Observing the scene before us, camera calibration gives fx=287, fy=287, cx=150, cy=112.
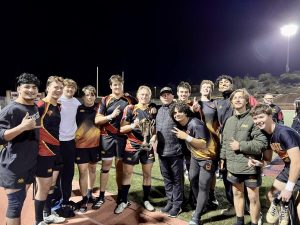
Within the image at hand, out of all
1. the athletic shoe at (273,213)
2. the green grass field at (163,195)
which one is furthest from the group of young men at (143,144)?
the green grass field at (163,195)

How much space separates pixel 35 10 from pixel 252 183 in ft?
142

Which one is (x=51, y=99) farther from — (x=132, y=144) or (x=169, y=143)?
(x=169, y=143)

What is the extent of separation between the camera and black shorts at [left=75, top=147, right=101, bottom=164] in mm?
4980

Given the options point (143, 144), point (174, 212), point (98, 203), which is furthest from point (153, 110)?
point (98, 203)

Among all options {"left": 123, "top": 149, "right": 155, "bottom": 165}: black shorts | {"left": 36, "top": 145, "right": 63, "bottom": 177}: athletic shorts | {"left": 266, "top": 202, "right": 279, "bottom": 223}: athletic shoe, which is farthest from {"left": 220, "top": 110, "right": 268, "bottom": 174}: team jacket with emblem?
{"left": 36, "top": 145, "right": 63, "bottom": 177}: athletic shorts

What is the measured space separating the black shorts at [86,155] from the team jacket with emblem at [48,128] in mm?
707

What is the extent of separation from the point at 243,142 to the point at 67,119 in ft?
9.18

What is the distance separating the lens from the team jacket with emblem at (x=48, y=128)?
13.6 feet

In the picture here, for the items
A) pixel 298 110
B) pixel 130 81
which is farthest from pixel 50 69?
pixel 298 110

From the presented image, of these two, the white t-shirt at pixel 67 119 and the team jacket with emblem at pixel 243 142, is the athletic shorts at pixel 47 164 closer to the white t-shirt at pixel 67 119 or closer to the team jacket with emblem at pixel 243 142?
the white t-shirt at pixel 67 119

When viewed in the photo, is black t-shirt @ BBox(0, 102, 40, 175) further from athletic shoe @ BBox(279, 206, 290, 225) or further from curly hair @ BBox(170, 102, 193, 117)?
athletic shoe @ BBox(279, 206, 290, 225)

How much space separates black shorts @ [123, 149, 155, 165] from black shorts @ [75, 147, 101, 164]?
541 millimetres

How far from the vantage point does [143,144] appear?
480 cm

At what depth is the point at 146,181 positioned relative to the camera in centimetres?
529
